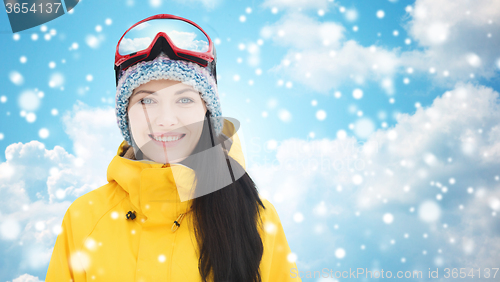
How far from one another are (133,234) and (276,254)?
0.98 m

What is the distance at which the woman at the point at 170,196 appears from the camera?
172 cm

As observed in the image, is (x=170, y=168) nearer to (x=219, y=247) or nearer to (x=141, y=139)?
(x=141, y=139)

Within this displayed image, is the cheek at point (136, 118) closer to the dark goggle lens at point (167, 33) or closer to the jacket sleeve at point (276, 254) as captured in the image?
the dark goggle lens at point (167, 33)

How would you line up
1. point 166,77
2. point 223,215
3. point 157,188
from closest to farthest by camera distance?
point 157,188 → point 223,215 → point 166,77

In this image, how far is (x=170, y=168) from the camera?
5.84ft

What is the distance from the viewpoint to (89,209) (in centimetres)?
187

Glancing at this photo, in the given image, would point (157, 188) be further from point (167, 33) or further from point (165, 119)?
point (167, 33)

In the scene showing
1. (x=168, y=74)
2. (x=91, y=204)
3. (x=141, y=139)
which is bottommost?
(x=91, y=204)

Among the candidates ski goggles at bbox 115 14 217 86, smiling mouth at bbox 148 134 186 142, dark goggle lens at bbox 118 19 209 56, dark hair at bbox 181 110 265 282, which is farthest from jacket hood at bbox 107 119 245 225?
dark goggle lens at bbox 118 19 209 56

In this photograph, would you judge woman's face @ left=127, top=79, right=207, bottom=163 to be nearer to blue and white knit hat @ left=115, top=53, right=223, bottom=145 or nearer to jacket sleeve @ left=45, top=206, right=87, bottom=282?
blue and white knit hat @ left=115, top=53, right=223, bottom=145

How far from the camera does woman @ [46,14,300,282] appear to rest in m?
1.72

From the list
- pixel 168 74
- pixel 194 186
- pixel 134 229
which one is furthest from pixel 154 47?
pixel 134 229

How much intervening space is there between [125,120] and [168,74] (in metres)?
0.55

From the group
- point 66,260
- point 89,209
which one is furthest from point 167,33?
point 66,260
